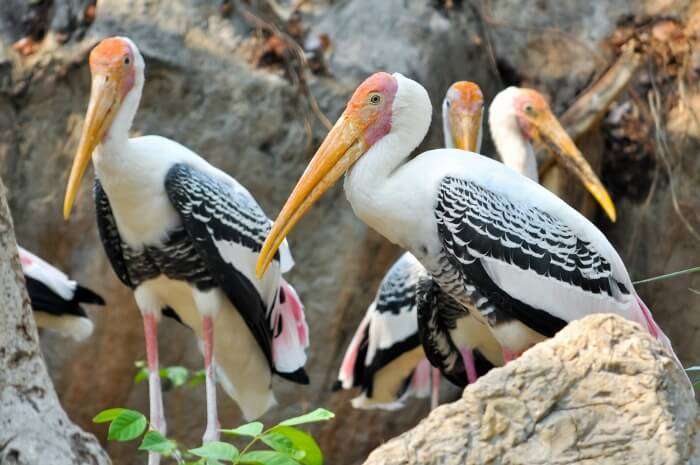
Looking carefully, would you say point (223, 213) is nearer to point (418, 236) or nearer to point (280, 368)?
point (280, 368)

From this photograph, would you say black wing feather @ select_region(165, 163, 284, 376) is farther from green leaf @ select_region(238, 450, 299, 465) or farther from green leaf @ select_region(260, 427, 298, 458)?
green leaf @ select_region(238, 450, 299, 465)

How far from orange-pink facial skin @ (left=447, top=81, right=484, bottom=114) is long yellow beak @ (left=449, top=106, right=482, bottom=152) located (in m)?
0.02

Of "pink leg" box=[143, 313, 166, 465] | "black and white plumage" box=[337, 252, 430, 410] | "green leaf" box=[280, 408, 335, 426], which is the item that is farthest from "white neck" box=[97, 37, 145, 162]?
"green leaf" box=[280, 408, 335, 426]

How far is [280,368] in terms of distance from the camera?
18.8ft

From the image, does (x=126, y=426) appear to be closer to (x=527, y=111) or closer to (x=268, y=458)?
(x=268, y=458)

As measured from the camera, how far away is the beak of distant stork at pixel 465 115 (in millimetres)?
6238

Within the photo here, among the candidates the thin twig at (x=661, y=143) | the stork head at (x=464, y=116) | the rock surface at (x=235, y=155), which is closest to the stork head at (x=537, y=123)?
the stork head at (x=464, y=116)

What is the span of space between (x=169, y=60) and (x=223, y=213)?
78.8 inches

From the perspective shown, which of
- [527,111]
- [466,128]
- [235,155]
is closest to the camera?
[466,128]

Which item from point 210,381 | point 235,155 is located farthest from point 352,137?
point 235,155

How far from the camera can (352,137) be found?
4508 mm

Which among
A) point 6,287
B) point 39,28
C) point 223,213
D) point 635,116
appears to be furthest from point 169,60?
point 6,287

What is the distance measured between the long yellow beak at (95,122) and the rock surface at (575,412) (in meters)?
2.88

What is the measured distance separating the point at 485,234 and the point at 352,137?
599 millimetres
